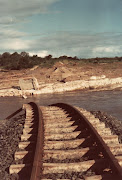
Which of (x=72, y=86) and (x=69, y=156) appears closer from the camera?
(x=69, y=156)

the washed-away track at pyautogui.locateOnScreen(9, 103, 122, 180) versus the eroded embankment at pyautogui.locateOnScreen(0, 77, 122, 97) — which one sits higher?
the eroded embankment at pyautogui.locateOnScreen(0, 77, 122, 97)

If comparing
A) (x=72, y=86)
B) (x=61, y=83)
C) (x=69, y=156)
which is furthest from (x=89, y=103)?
(x=69, y=156)

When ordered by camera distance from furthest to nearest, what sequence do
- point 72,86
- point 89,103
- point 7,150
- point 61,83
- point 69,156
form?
point 61,83 < point 72,86 < point 89,103 < point 7,150 < point 69,156

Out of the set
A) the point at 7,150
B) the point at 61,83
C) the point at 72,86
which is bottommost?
the point at 7,150

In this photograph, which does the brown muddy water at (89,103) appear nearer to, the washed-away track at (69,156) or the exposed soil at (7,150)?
the washed-away track at (69,156)

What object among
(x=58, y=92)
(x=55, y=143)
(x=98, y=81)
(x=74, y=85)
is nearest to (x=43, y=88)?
(x=58, y=92)

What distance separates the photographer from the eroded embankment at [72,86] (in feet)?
82.6

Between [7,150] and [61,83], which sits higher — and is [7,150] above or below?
below

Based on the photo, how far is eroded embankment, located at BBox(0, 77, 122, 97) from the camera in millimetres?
25163

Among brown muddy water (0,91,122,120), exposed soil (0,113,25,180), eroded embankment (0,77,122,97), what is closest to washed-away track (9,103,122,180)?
exposed soil (0,113,25,180)

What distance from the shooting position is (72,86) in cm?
2695

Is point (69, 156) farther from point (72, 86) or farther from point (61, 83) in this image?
point (61, 83)

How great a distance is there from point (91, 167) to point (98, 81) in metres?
24.5

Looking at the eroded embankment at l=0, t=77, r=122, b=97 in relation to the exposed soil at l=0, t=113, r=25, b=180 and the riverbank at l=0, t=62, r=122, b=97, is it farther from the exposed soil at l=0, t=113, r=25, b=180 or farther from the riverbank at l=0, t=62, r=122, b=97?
the exposed soil at l=0, t=113, r=25, b=180
